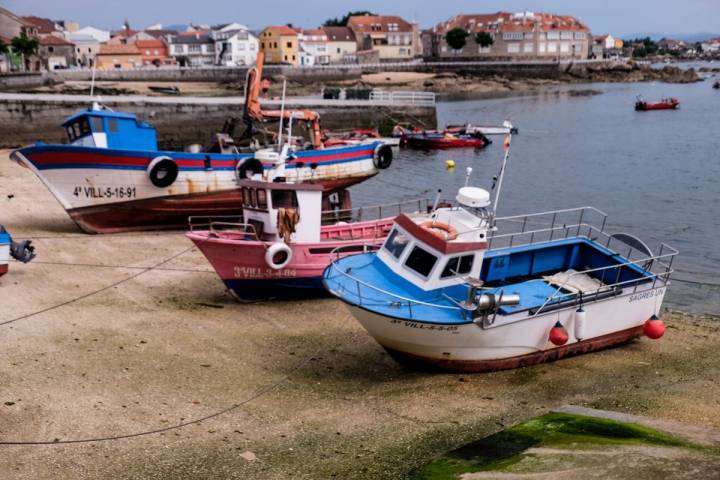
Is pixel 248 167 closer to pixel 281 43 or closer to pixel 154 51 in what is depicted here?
pixel 281 43

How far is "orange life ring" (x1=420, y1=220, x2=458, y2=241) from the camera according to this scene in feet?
43.1

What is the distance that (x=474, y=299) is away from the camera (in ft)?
40.0

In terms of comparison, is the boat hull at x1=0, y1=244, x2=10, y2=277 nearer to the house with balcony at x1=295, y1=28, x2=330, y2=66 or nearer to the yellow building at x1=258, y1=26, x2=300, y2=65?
the yellow building at x1=258, y1=26, x2=300, y2=65

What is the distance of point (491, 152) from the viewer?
45.5m

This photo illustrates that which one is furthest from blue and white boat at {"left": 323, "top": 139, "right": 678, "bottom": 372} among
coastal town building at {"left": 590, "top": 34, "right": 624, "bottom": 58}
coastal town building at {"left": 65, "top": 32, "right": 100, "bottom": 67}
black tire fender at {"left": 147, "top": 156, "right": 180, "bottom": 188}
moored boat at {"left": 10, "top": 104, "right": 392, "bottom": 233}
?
coastal town building at {"left": 590, "top": 34, "right": 624, "bottom": 58}

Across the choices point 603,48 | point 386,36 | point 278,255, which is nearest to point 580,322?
point 278,255

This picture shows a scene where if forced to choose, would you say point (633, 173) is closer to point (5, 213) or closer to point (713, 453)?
point (5, 213)

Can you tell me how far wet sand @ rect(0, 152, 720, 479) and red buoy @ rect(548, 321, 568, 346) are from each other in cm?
65

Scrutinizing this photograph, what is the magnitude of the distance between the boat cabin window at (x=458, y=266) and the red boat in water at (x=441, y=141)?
3327cm

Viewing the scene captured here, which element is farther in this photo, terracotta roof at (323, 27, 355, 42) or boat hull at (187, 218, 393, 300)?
terracotta roof at (323, 27, 355, 42)

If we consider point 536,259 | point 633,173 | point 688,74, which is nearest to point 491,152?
point 633,173

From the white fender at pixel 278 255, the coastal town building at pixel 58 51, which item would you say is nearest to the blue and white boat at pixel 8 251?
the white fender at pixel 278 255

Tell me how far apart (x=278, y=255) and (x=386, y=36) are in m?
129

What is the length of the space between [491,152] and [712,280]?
87.5 feet
